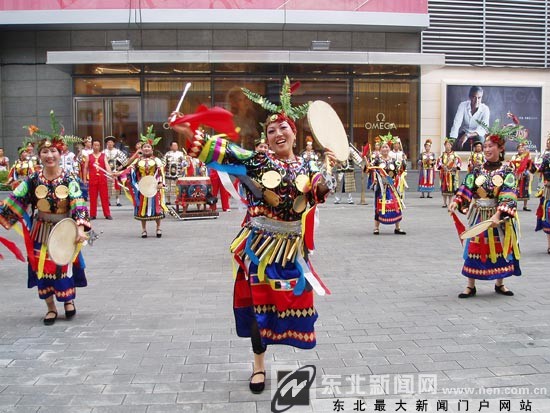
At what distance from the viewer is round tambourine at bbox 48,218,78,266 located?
5285 millimetres

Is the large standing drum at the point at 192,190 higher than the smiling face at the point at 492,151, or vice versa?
the smiling face at the point at 492,151

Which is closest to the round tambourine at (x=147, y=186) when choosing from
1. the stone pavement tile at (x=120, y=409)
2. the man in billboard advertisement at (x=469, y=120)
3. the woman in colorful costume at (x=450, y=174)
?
the stone pavement tile at (x=120, y=409)

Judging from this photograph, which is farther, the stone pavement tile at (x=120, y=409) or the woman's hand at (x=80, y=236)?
the woman's hand at (x=80, y=236)

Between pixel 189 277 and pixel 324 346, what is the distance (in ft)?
10.7

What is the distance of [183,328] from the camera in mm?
5547

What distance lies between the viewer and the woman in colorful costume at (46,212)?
18.7ft

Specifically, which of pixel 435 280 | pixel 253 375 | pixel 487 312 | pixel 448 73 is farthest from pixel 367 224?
pixel 448 73

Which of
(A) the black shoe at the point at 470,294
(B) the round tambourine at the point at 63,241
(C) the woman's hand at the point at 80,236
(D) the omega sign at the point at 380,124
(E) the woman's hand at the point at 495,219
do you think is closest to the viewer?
(B) the round tambourine at the point at 63,241

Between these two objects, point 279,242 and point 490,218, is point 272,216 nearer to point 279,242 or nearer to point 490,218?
point 279,242

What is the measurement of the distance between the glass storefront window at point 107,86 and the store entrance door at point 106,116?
0.24 metres

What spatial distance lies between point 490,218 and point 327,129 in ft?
9.84

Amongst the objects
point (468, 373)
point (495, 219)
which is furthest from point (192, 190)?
point (468, 373)

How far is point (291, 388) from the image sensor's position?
4.10 m

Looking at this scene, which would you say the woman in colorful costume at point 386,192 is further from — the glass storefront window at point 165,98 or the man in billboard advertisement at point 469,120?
the man in billboard advertisement at point 469,120
